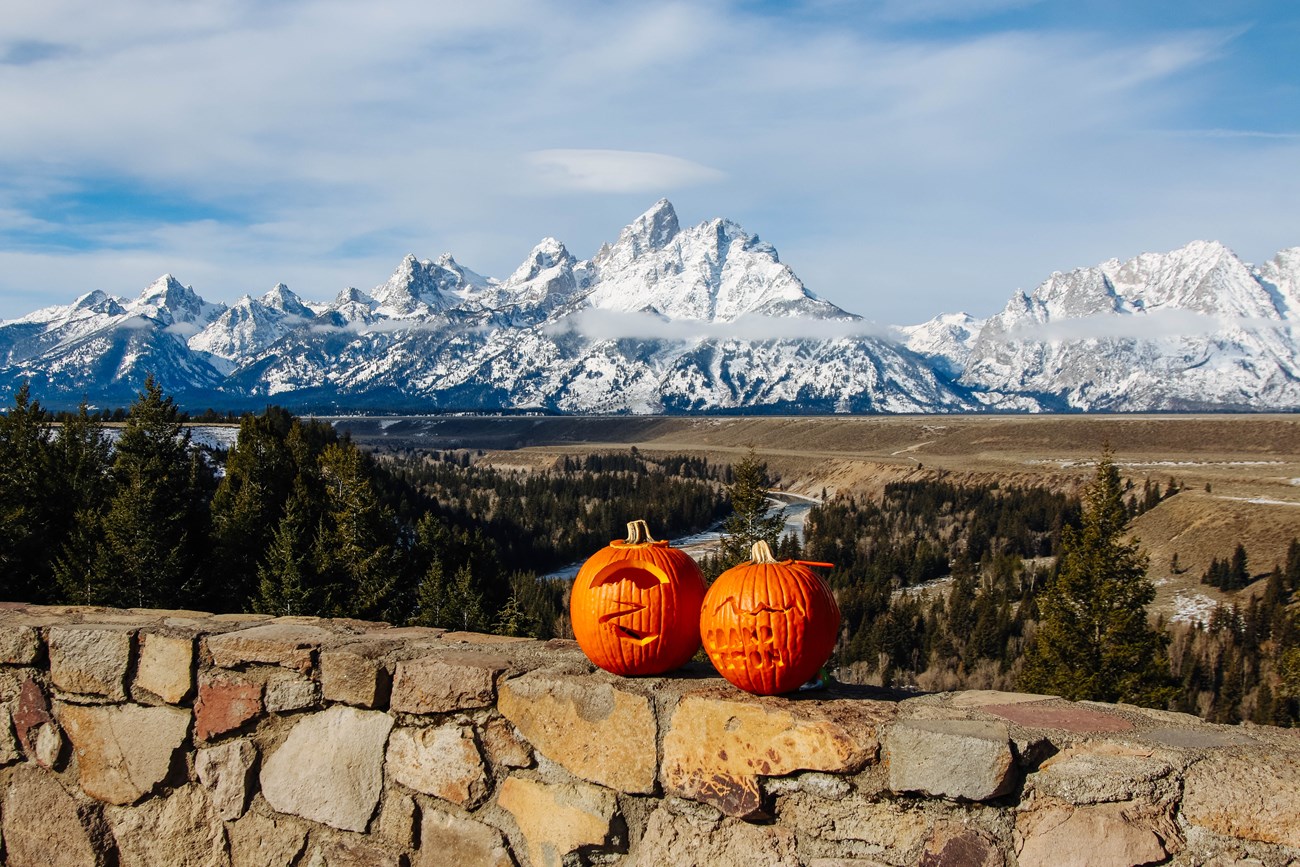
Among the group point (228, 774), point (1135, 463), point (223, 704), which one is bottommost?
point (1135, 463)

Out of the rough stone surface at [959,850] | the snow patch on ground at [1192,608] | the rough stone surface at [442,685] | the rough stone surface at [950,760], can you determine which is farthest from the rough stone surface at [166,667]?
the snow patch on ground at [1192,608]

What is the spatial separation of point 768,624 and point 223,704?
282cm

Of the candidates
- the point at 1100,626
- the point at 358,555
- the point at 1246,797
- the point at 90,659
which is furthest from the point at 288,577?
the point at 1100,626

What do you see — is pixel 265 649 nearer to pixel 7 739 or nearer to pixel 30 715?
pixel 30 715

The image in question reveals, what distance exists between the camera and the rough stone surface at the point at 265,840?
4367mm

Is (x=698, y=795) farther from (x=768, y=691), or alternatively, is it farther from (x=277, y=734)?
(x=277, y=734)

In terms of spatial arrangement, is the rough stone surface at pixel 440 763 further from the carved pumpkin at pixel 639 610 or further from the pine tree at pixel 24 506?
the pine tree at pixel 24 506

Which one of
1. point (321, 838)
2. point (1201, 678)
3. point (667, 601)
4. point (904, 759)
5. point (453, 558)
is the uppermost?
point (667, 601)

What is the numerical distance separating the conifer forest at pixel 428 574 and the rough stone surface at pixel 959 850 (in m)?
3.02

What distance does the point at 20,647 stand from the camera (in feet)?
15.8

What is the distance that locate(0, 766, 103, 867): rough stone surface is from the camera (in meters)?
4.67

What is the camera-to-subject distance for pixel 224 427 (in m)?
67.8

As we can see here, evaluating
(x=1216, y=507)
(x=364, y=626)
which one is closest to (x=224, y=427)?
(x=364, y=626)

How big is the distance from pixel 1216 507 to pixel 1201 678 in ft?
122
